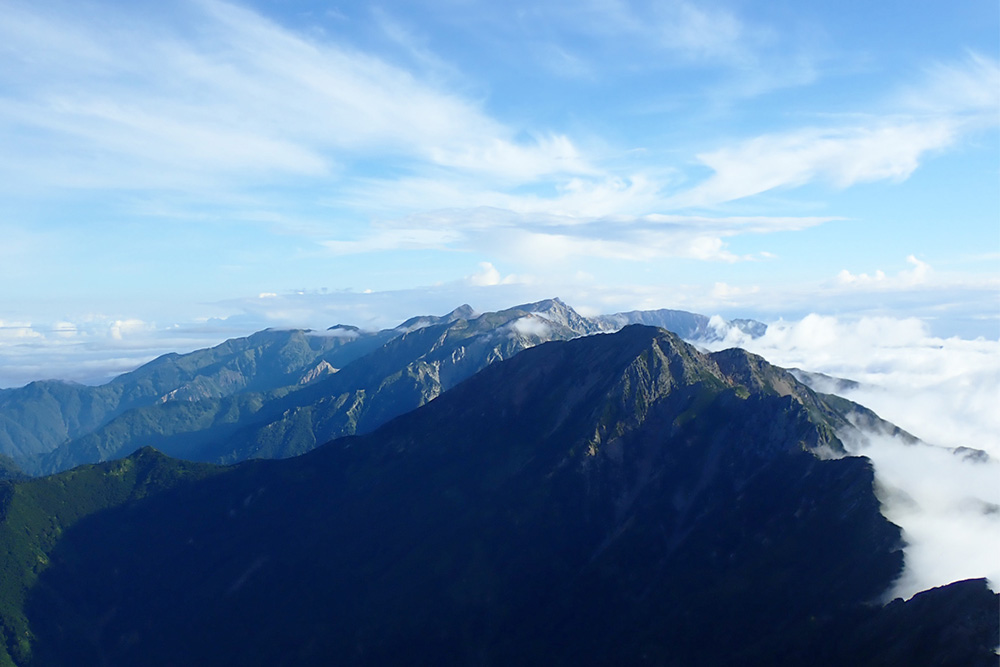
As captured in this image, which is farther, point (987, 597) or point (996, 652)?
point (987, 597)

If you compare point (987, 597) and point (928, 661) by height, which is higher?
point (987, 597)

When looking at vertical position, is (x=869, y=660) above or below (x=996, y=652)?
below

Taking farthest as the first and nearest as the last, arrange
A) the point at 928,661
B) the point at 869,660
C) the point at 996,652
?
the point at 869,660, the point at 928,661, the point at 996,652

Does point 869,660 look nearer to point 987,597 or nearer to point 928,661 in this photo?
point 928,661

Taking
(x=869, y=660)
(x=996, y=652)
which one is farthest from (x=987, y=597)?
(x=869, y=660)

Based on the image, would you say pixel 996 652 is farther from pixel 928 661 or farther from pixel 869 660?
pixel 869 660

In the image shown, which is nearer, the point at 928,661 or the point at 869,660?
the point at 928,661

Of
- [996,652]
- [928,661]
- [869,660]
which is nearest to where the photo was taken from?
[996,652]

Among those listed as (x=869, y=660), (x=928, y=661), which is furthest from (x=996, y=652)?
(x=869, y=660)
